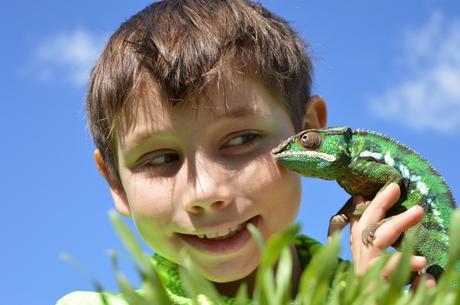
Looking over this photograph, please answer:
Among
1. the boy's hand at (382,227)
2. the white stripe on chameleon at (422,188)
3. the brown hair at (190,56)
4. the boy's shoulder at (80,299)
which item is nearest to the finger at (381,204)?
the boy's hand at (382,227)

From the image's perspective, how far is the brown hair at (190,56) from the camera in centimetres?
199

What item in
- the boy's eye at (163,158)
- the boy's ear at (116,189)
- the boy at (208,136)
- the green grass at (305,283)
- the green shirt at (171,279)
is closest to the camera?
the green grass at (305,283)

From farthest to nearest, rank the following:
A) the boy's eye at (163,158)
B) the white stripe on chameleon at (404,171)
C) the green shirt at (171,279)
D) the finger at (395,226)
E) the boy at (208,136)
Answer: the green shirt at (171,279)
the boy's eye at (163,158)
the boy at (208,136)
the white stripe on chameleon at (404,171)
the finger at (395,226)

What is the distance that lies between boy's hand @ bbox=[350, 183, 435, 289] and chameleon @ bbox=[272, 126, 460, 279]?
46mm

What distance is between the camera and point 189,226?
1854mm

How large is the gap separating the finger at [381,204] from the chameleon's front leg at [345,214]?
0.05 metres

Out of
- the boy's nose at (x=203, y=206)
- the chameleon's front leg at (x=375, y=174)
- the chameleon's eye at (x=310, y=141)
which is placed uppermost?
the chameleon's eye at (x=310, y=141)

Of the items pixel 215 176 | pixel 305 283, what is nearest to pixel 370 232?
pixel 215 176

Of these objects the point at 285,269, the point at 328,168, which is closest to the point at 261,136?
the point at 328,168

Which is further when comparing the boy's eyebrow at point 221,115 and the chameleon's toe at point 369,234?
the boy's eyebrow at point 221,115

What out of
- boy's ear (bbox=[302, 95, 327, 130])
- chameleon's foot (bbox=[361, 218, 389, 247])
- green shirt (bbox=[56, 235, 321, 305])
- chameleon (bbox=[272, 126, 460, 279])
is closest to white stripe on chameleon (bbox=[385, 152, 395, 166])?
chameleon (bbox=[272, 126, 460, 279])

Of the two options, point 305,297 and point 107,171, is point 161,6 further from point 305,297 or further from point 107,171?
point 305,297

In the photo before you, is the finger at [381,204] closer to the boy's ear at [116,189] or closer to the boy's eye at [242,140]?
the boy's eye at [242,140]

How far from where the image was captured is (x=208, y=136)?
183cm
